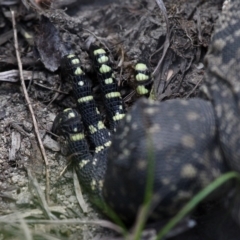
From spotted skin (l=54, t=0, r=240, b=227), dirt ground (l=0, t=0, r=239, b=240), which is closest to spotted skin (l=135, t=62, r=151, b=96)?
dirt ground (l=0, t=0, r=239, b=240)

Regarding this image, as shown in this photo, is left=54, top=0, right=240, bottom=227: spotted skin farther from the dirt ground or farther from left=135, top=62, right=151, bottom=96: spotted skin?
left=135, top=62, right=151, bottom=96: spotted skin

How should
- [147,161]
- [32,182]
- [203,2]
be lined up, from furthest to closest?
[203,2]
[32,182]
[147,161]

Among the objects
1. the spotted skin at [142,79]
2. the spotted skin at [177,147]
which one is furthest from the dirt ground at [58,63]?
the spotted skin at [177,147]

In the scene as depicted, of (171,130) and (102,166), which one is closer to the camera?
(171,130)

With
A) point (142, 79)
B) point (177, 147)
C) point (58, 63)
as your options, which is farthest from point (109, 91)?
point (177, 147)

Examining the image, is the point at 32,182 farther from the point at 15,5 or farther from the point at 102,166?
the point at 15,5

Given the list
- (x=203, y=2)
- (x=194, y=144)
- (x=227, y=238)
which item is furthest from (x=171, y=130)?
(x=203, y=2)
